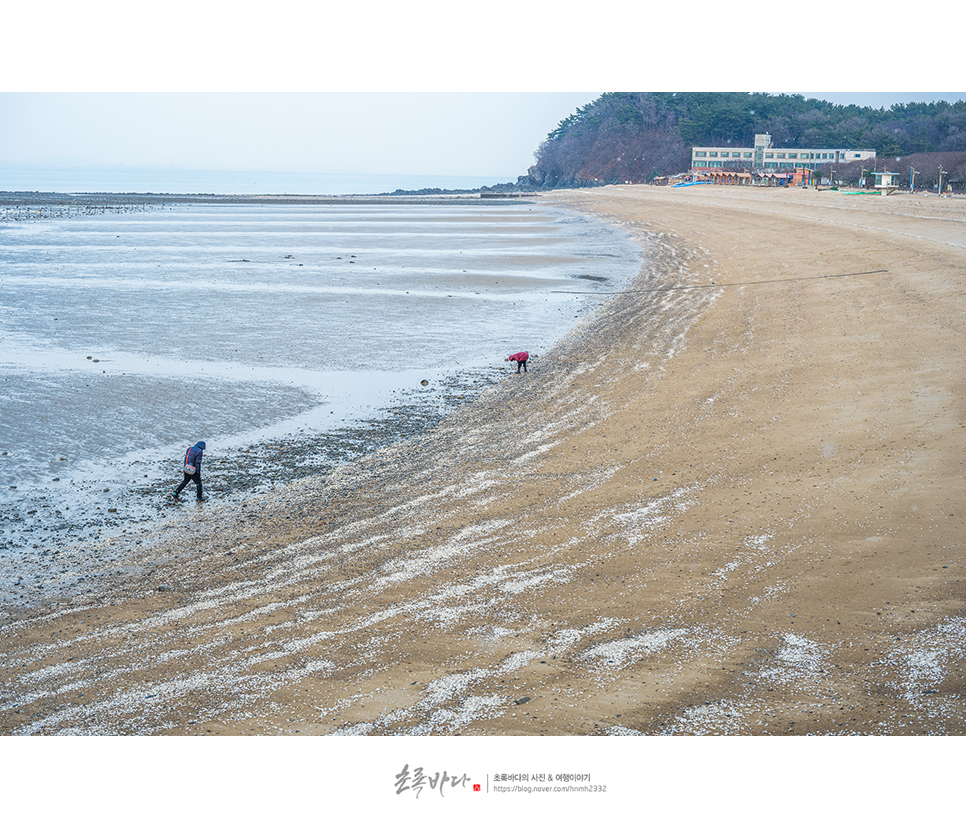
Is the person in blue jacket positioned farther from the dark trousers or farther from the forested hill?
the forested hill

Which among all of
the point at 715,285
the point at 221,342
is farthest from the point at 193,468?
the point at 715,285

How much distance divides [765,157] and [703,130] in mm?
20159

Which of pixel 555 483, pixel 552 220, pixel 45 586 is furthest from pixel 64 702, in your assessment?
pixel 552 220

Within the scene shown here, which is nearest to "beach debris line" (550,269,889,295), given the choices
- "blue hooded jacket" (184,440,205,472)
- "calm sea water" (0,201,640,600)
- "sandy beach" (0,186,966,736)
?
"calm sea water" (0,201,640,600)

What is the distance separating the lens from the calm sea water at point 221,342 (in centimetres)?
1370

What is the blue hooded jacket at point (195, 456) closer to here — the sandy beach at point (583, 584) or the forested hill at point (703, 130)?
the sandy beach at point (583, 584)

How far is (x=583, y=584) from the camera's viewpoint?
328 inches

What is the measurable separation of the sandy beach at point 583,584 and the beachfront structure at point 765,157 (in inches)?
4796

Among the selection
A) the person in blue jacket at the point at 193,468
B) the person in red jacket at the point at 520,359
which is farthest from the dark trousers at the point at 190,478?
the person in red jacket at the point at 520,359

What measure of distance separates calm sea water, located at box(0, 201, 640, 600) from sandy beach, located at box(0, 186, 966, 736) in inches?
106

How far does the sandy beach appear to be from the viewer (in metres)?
6.25

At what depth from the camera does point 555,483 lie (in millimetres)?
11586

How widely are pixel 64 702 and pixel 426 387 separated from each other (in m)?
12.3

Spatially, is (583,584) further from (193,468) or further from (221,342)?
(221,342)
